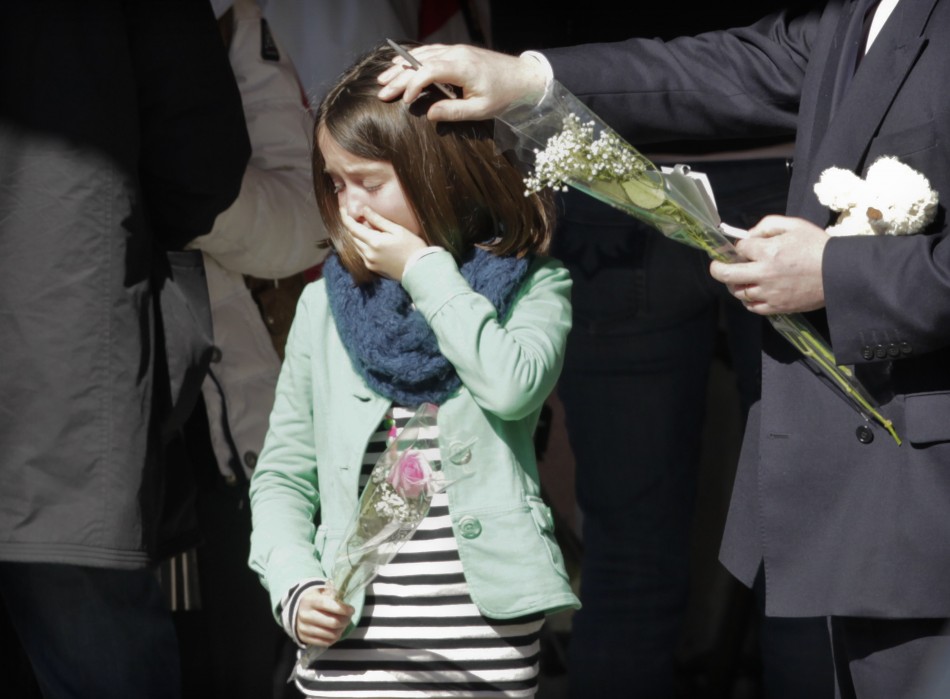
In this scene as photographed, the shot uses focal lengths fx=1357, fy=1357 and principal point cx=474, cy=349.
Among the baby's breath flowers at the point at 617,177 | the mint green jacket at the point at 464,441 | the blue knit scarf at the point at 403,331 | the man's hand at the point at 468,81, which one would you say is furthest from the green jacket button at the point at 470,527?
the man's hand at the point at 468,81

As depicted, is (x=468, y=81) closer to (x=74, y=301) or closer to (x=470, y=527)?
(x=470, y=527)

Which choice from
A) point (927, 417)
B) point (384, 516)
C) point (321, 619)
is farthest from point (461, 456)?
point (927, 417)

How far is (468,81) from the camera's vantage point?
2232 millimetres

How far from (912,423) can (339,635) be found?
946 millimetres

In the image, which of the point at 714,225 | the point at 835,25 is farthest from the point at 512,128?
the point at 835,25

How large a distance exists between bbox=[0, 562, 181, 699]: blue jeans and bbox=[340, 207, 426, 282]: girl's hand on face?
3.19 ft

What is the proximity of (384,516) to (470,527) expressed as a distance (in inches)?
5.8

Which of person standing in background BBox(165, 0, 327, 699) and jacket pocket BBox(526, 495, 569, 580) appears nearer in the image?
jacket pocket BBox(526, 495, 569, 580)

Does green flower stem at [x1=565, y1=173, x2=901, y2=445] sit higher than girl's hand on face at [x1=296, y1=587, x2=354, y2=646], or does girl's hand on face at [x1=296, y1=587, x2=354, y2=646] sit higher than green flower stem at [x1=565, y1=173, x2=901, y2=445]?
green flower stem at [x1=565, y1=173, x2=901, y2=445]

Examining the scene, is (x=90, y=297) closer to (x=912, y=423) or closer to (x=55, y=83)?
(x=55, y=83)

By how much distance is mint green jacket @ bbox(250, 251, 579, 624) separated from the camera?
7.17ft

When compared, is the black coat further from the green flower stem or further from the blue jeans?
the green flower stem

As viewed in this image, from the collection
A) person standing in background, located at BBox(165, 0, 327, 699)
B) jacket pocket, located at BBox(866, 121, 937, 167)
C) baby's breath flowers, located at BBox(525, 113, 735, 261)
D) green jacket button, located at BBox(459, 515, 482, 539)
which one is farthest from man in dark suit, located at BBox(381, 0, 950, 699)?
person standing in background, located at BBox(165, 0, 327, 699)

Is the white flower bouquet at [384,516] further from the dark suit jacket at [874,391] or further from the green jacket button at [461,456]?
the dark suit jacket at [874,391]
